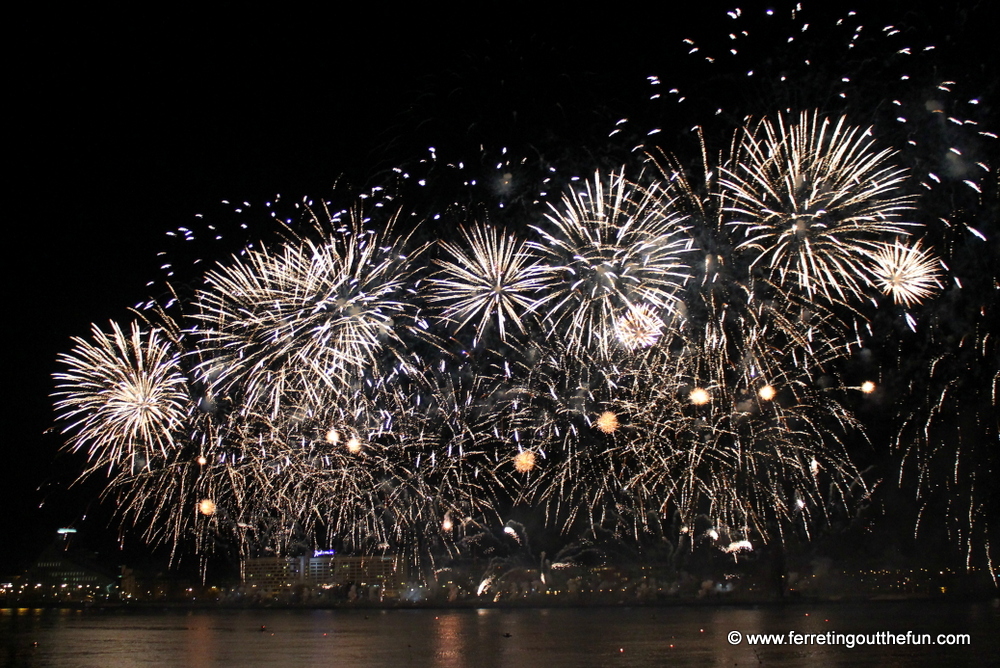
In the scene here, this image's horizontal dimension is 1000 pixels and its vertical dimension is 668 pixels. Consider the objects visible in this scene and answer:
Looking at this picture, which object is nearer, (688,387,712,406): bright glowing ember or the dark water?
the dark water

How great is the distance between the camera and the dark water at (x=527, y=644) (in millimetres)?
24297

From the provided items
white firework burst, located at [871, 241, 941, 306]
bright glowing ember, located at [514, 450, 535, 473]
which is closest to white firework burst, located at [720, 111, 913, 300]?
white firework burst, located at [871, 241, 941, 306]

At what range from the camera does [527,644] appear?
1225 inches

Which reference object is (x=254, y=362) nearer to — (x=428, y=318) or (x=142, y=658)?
(x=428, y=318)

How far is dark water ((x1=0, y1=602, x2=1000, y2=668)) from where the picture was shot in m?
24.3

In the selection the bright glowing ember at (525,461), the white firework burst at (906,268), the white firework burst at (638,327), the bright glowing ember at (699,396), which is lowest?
the bright glowing ember at (525,461)

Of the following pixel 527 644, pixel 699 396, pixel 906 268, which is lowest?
pixel 527 644

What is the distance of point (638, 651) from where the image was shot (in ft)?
88.6

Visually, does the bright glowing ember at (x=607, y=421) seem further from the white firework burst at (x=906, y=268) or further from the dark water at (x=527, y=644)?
the white firework burst at (x=906, y=268)

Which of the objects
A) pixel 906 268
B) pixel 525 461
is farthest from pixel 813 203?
pixel 525 461

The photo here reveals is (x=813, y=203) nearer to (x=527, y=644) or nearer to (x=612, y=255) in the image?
(x=612, y=255)

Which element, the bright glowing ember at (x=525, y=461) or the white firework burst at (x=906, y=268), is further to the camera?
the bright glowing ember at (x=525, y=461)

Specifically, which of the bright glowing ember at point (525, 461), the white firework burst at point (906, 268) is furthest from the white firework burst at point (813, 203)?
the bright glowing ember at point (525, 461)

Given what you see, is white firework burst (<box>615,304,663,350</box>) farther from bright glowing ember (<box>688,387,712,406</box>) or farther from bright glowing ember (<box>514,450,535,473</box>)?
bright glowing ember (<box>514,450,535,473</box>)
